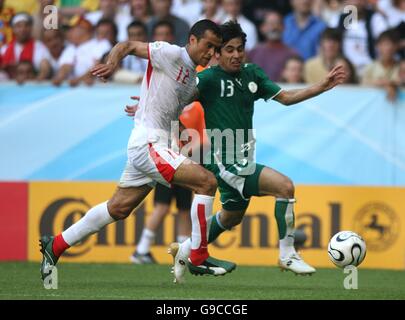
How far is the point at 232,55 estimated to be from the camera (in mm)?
10102

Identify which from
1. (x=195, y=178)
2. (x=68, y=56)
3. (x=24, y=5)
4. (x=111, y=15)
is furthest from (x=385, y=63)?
(x=195, y=178)

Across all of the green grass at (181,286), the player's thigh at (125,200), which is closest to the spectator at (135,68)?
the green grass at (181,286)

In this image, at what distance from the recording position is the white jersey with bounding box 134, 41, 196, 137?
9.40 metres

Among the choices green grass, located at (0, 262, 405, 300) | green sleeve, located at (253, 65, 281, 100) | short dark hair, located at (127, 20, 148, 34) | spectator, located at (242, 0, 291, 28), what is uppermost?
spectator, located at (242, 0, 291, 28)

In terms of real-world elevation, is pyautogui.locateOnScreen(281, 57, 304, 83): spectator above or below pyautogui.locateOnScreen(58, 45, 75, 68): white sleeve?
below

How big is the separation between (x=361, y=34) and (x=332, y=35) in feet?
2.58

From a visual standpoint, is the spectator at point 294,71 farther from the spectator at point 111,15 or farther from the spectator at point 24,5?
the spectator at point 24,5

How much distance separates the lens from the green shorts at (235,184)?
10055mm

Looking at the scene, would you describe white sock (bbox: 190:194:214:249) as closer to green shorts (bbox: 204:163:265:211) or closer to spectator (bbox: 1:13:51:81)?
green shorts (bbox: 204:163:265:211)

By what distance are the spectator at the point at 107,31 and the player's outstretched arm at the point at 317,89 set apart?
5.75m

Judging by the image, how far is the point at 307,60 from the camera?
15.3 meters

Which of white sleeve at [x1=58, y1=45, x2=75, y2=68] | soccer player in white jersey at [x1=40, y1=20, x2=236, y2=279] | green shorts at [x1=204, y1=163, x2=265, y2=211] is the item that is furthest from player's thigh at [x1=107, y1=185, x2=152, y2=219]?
white sleeve at [x1=58, y1=45, x2=75, y2=68]

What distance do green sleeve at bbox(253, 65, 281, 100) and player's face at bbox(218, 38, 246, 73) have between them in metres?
0.26

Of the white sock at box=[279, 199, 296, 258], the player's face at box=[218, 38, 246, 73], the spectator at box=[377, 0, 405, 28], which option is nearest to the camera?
the white sock at box=[279, 199, 296, 258]
